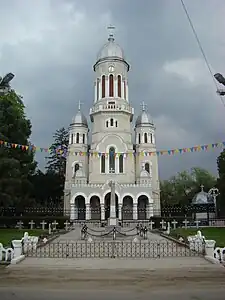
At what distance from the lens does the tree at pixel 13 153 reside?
105 ft

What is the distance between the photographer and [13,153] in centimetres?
3866

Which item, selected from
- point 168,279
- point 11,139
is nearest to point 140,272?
point 168,279

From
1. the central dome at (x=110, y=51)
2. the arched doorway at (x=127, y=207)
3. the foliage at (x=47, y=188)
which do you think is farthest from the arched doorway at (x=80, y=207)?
the central dome at (x=110, y=51)

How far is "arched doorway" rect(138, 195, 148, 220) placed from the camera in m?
47.3

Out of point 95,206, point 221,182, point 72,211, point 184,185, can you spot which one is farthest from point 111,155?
point 184,185

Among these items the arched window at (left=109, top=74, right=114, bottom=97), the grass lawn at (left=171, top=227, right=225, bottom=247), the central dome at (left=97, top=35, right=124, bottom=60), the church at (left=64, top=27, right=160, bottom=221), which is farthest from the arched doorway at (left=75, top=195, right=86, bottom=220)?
the central dome at (left=97, top=35, right=124, bottom=60)

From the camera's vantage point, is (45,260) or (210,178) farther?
(210,178)

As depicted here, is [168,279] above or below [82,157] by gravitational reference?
below

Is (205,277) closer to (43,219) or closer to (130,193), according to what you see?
(43,219)

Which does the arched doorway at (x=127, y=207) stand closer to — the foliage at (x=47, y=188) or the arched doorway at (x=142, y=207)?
the arched doorway at (x=142, y=207)

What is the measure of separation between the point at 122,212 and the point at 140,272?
116 feet

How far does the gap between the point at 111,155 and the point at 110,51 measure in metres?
18.8

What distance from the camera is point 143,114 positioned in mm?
57094

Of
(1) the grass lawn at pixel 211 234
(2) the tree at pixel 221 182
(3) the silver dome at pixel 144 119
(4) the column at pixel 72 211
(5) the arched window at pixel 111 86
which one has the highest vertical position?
(5) the arched window at pixel 111 86
